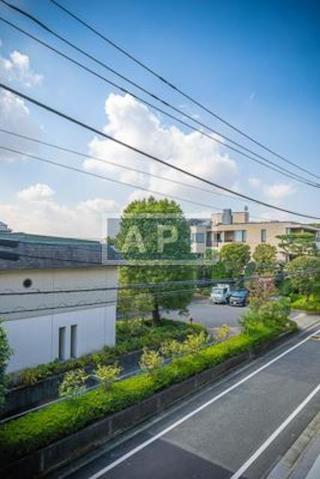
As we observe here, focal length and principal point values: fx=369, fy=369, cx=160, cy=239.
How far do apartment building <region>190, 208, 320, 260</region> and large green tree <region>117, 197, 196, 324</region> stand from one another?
17.4 m

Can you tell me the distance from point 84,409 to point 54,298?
6603 millimetres

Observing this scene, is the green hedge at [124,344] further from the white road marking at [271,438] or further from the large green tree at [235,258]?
the large green tree at [235,258]

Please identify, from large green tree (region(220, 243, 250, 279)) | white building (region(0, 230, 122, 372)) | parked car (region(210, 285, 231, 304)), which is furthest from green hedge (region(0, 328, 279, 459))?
large green tree (region(220, 243, 250, 279))

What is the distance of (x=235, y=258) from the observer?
3700 centimetres

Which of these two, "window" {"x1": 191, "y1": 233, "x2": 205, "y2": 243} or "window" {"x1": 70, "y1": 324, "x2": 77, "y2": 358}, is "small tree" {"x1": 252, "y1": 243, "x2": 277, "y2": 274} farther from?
"window" {"x1": 70, "y1": 324, "x2": 77, "y2": 358}

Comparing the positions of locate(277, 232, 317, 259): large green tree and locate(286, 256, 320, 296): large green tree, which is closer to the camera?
locate(286, 256, 320, 296): large green tree

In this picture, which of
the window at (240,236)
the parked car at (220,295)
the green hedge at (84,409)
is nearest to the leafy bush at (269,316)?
the green hedge at (84,409)

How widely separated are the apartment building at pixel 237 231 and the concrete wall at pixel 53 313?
72.3ft

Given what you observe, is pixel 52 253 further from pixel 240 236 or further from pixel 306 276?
pixel 240 236

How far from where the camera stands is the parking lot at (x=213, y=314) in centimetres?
2490

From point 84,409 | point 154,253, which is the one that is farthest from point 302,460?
point 154,253

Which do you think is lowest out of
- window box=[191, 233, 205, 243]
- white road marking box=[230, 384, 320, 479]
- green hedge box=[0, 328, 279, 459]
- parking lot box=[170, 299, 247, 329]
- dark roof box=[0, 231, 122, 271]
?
white road marking box=[230, 384, 320, 479]

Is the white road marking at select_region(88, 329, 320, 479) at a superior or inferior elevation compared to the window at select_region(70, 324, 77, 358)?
inferior

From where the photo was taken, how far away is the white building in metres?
13.7
